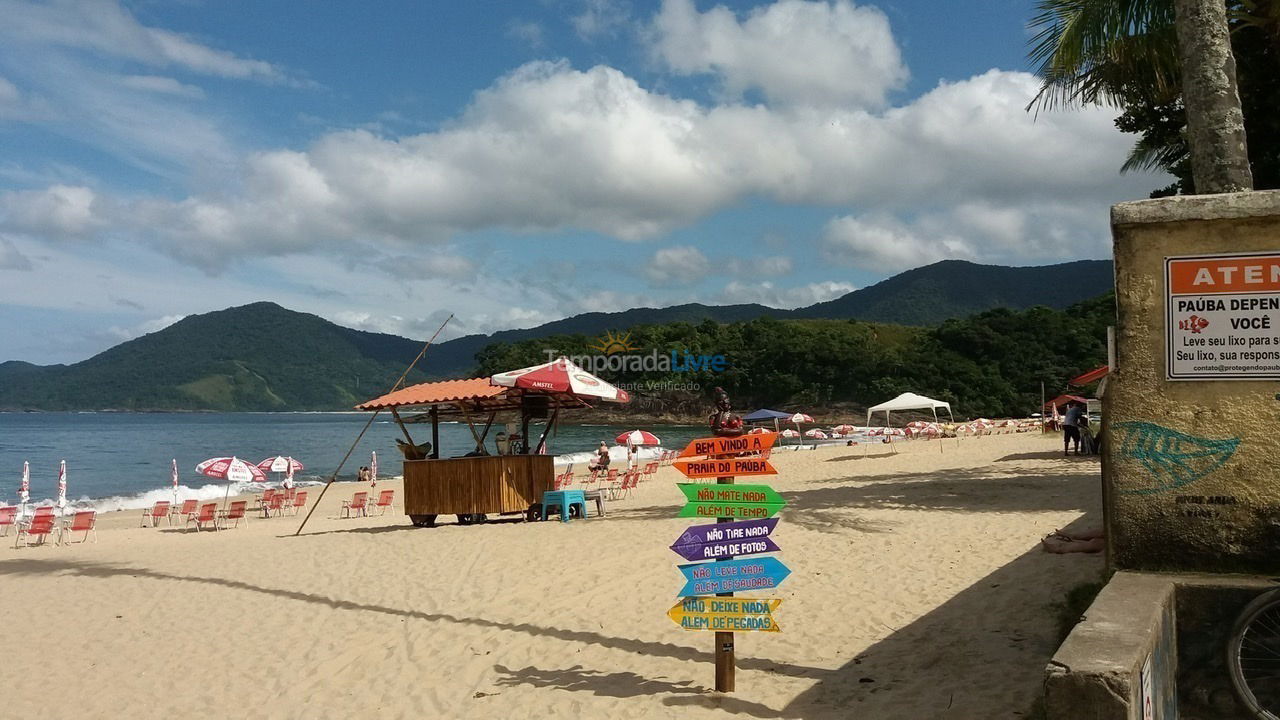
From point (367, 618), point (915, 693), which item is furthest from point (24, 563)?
point (915, 693)

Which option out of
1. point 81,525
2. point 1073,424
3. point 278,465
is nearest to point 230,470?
point 81,525

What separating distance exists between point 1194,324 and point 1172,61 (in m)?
8.10

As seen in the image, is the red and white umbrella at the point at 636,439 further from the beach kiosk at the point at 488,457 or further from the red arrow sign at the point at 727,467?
the red arrow sign at the point at 727,467

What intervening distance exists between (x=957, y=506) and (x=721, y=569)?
8060 millimetres

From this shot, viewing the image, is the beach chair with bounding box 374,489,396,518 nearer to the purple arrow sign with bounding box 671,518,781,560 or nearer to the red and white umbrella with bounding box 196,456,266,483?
the red and white umbrella with bounding box 196,456,266,483

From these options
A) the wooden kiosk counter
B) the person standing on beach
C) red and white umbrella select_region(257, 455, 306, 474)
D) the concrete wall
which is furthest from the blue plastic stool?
red and white umbrella select_region(257, 455, 306, 474)

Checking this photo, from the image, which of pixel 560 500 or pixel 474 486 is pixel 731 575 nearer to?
pixel 560 500

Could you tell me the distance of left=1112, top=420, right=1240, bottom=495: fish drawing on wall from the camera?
14.4 ft

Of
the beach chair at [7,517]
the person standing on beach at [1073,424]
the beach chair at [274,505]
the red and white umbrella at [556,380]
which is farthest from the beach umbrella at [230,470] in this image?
the person standing on beach at [1073,424]

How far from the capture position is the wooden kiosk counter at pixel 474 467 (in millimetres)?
13453

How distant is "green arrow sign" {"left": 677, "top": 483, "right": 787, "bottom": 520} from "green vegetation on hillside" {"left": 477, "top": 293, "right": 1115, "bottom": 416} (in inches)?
2484

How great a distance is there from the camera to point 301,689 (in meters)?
6.33

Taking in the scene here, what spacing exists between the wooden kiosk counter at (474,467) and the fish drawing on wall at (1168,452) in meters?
9.51

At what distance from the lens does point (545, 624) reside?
24.2ft
